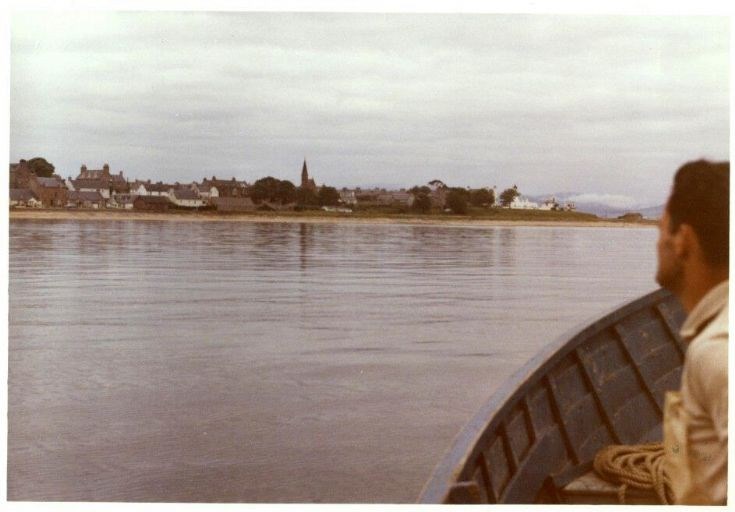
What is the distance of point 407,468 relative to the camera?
23.5 feet

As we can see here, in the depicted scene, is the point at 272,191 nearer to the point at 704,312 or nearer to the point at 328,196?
the point at 328,196

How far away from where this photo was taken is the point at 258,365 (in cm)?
1071

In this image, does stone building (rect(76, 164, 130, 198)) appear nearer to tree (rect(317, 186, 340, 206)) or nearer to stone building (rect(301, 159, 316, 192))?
stone building (rect(301, 159, 316, 192))

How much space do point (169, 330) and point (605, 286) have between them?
8.85 metres

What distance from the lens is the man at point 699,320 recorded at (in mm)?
Result: 2186

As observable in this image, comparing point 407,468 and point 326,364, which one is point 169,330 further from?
point 407,468

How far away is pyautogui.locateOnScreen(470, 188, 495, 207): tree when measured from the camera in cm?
1129

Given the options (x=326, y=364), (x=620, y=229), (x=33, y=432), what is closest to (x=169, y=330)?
(x=326, y=364)

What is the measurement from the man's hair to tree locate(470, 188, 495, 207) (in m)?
8.35

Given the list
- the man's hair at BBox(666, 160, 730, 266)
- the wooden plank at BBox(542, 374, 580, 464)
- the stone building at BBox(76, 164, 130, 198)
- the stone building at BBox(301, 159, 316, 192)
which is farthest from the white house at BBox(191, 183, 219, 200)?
the man's hair at BBox(666, 160, 730, 266)

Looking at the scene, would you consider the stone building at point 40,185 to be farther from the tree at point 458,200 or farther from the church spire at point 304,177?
the tree at point 458,200

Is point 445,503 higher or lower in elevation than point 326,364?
higher

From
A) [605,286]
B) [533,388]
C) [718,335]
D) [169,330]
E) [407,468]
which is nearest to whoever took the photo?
[718,335]

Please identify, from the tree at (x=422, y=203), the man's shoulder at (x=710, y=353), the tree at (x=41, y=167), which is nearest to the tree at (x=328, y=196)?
the tree at (x=422, y=203)
